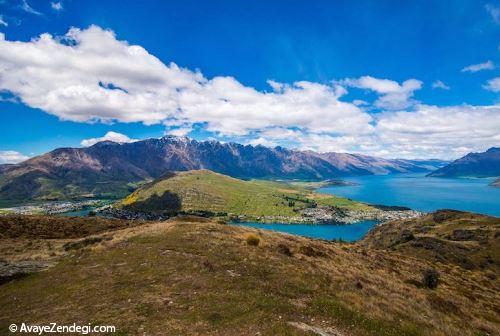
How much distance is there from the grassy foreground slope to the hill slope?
3339 inches

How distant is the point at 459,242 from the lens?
14062 cm

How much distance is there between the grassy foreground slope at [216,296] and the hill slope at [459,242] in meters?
84.8

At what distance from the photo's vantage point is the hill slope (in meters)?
117

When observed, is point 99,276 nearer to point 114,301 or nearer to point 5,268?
point 114,301

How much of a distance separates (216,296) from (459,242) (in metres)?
150

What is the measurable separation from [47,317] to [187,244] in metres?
21.4

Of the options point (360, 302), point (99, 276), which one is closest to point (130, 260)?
point (99, 276)

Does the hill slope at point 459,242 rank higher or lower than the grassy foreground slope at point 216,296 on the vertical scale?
lower

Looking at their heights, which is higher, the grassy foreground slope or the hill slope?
the grassy foreground slope

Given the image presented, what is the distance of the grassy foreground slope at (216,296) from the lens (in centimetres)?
2073

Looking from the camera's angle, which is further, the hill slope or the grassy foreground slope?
the hill slope

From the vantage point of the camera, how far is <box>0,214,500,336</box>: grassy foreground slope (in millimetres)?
20734

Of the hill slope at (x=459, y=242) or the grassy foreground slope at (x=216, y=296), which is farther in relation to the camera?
the hill slope at (x=459, y=242)

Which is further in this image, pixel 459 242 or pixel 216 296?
pixel 459 242
